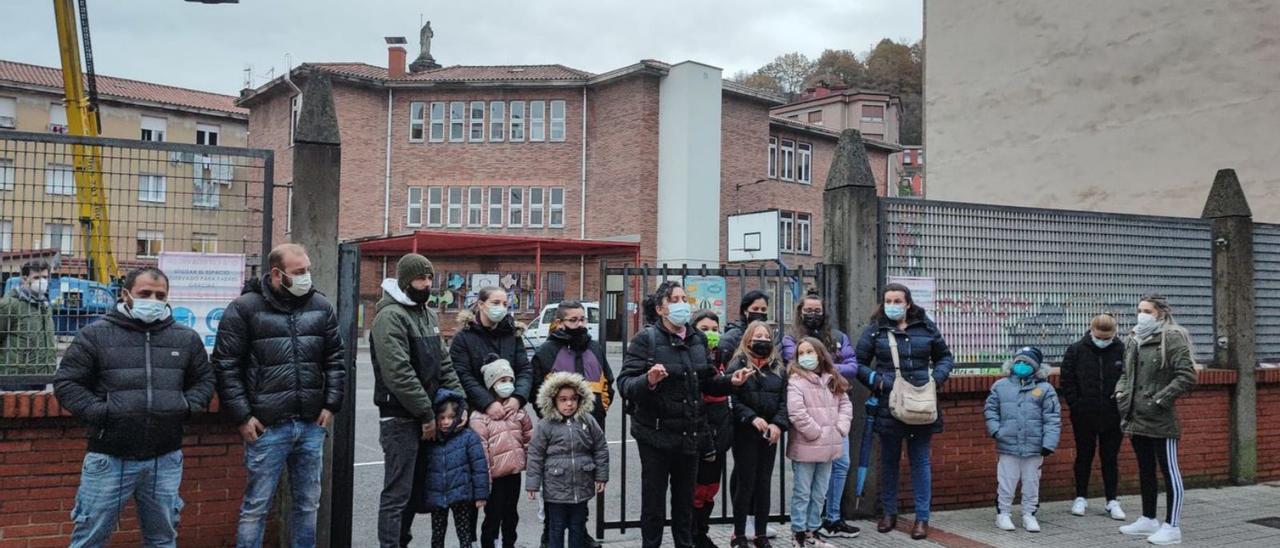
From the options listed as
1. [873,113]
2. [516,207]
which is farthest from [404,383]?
[873,113]

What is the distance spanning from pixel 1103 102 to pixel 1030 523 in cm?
1061

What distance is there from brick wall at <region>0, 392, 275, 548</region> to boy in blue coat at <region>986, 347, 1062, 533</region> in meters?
5.84

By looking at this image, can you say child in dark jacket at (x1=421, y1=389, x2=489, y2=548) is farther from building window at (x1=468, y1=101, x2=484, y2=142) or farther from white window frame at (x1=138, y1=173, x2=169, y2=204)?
building window at (x1=468, y1=101, x2=484, y2=142)

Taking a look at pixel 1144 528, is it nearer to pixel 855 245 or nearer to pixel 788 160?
pixel 855 245

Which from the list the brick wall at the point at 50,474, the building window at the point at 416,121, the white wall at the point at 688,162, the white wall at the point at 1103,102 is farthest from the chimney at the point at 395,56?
the brick wall at the point at 50,474

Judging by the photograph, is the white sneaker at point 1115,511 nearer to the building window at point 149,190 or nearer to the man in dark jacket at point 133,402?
the man in dark jacket at point 133,402

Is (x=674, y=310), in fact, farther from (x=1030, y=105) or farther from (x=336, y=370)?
(x=1030, y=105)

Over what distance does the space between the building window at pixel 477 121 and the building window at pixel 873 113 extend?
3238 cm

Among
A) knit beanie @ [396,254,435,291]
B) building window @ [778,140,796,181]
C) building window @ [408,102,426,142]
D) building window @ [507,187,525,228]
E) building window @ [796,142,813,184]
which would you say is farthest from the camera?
building window @ [796,142,813,184]

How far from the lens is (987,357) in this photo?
8398mm

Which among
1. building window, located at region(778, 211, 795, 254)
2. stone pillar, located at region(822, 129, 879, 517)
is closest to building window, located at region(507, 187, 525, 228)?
building window, located at region(778, 211, 795, 254)

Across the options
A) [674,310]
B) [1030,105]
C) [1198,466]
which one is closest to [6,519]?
[674,310]

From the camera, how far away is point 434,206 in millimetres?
37688

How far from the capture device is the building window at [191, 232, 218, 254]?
19.6ft
